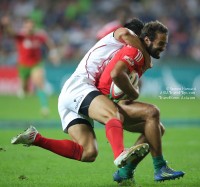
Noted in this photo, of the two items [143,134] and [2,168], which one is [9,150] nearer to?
[2,168]

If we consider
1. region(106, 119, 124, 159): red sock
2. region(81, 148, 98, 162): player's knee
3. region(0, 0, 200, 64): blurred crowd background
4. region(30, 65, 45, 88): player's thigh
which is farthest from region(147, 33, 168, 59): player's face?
region(0, 0, 200, 64): blurred crowd background

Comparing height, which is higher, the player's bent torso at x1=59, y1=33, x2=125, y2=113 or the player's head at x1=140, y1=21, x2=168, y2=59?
the player's head at x1=140, y1=21, x2=168, y2=59

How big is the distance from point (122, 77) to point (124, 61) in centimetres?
19

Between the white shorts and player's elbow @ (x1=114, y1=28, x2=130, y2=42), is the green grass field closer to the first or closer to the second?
the white shorts

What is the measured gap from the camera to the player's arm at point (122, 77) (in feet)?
12.6

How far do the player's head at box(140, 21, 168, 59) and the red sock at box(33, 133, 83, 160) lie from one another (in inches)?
52.4

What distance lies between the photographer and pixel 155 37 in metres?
4.10

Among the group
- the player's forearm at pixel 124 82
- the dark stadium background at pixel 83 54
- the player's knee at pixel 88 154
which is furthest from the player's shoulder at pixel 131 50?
the dark stadium background at pixel 83 54

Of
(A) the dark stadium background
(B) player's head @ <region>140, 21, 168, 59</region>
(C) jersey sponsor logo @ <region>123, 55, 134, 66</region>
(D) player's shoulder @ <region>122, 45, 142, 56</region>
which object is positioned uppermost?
(B) player's head @ <region>140, 21, 168, 59</region>

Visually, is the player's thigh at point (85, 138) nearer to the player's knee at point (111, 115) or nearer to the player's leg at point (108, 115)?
the player's leg at point (108, 115)

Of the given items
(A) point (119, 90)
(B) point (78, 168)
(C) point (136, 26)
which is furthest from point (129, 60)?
(B) point (78, 168)

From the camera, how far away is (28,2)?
20844 mm

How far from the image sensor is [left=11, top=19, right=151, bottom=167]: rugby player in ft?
12.6

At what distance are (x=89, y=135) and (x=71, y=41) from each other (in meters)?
15.3
